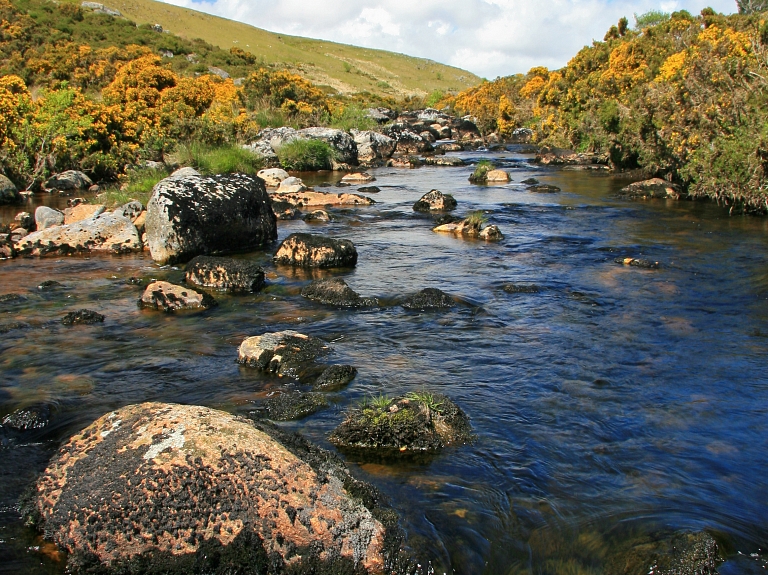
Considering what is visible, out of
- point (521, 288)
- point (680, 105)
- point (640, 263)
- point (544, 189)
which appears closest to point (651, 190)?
point (680, 105)

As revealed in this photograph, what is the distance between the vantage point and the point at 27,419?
5.82 meters

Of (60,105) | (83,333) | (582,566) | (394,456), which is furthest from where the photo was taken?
(60,105)

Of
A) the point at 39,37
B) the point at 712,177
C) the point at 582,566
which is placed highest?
the point at 39,37

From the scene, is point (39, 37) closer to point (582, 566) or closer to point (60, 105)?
point (60, 105)

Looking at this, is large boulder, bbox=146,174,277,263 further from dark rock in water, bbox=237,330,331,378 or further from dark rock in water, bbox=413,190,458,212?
dark rock in water, bbox=413,190,458,212

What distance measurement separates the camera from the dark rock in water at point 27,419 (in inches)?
227

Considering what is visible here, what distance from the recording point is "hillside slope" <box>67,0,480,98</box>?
277 ft

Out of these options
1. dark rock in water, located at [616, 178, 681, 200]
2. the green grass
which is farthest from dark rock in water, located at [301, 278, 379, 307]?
dark rock in water, located at [616, 178, 681, 200]

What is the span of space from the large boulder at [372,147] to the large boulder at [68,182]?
14084 mm

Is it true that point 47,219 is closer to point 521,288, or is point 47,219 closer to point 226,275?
point 226,275

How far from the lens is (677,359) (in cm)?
738

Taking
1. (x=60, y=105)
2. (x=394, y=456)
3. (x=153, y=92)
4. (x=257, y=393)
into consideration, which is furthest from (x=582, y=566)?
(x=153, y=92)

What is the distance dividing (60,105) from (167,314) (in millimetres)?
17333

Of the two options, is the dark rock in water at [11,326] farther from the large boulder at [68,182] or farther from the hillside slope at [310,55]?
the hillside slope at [310,55]
